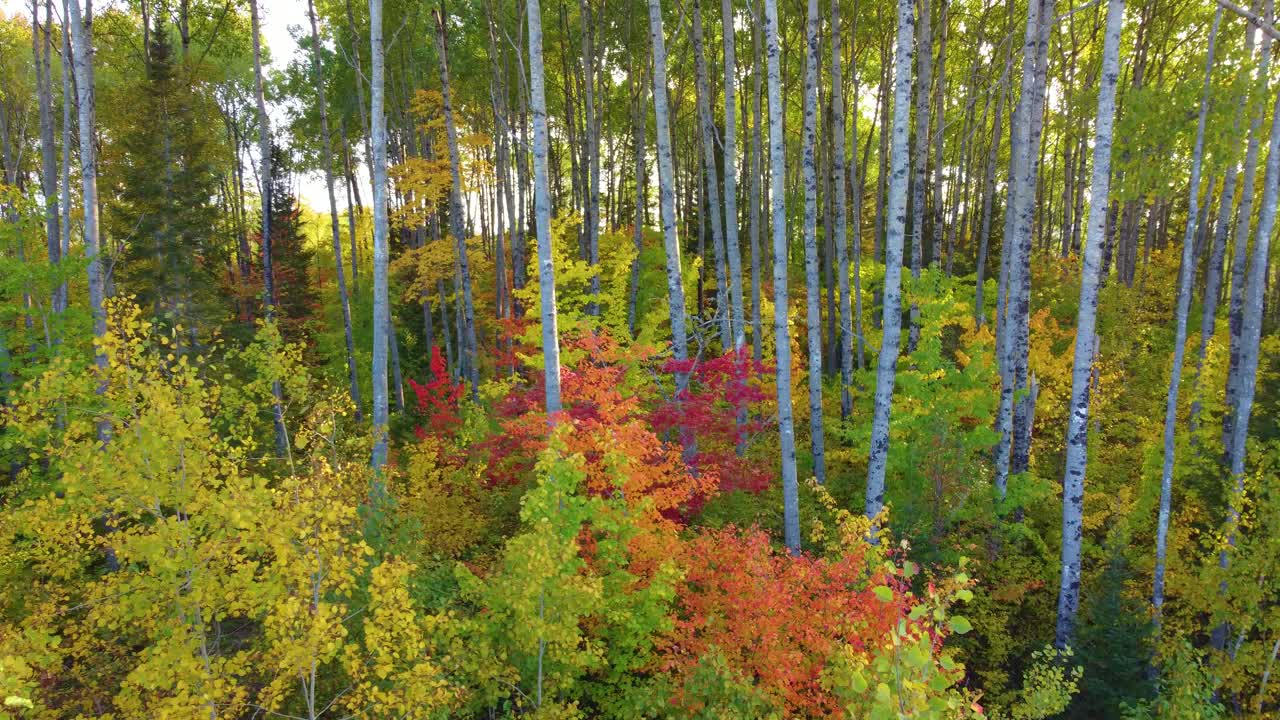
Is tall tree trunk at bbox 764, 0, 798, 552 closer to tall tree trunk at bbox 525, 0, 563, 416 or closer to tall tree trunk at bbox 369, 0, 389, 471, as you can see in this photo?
tall tree trunk at bbox 525, 0, 563, 416

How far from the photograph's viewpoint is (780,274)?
8.62 meters

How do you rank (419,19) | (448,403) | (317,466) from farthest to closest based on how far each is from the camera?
(419,19) < (448,403) < (317,466)

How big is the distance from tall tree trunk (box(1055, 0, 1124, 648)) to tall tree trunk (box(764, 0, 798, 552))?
11.2 ft

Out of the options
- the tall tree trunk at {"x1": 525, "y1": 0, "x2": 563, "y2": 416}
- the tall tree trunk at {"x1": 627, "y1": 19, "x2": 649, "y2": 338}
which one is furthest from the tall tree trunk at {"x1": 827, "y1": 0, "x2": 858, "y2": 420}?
the tall tree trunk at {"x1": 525, "y1": 0, "x2": 563, "y2": 416}

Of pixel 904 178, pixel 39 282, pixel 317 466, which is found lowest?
pixel 317 466

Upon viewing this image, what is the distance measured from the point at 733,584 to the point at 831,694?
1610 mm

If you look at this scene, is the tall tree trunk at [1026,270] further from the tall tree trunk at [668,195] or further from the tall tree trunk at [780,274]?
the tall tree trunk at [668,195]

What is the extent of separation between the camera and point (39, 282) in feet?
33.3

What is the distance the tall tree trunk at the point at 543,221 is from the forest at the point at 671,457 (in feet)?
0.23

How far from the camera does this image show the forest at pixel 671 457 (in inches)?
194

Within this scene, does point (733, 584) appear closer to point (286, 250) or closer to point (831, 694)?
point (831, 694)

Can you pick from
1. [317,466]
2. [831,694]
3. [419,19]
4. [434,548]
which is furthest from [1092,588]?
[419,19]

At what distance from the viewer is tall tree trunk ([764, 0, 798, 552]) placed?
320 inches

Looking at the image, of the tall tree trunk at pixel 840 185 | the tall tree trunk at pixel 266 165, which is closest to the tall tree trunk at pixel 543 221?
the tall tree trunk at pixel 840 185
